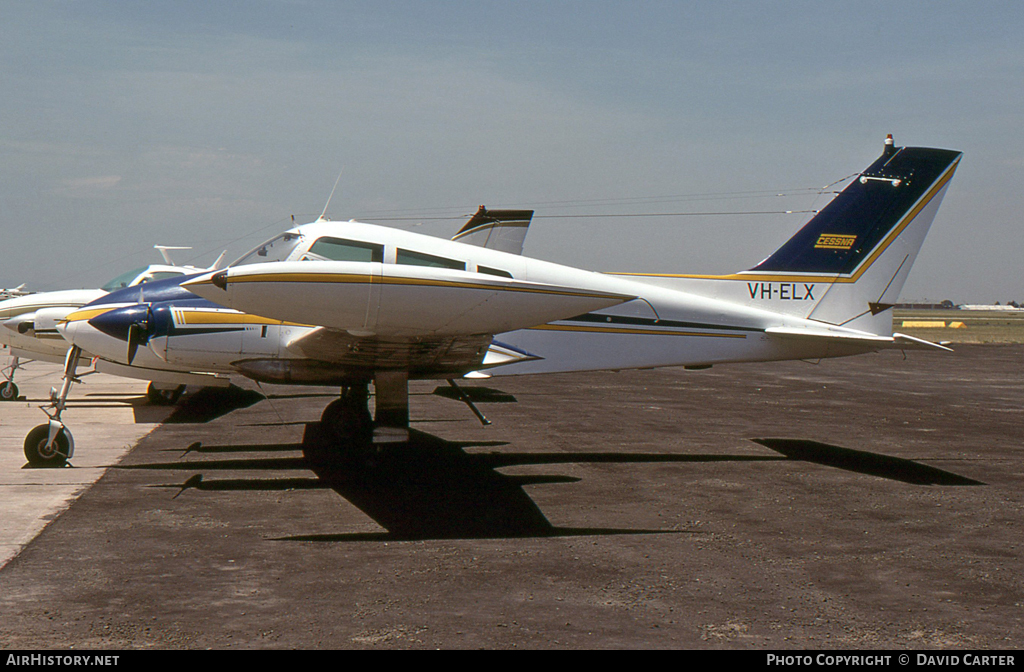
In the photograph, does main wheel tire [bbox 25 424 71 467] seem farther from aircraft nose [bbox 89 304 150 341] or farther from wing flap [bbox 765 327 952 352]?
wing flap [bbox 765 327 952 352]

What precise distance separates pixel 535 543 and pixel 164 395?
1083cm

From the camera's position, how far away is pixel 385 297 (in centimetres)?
620

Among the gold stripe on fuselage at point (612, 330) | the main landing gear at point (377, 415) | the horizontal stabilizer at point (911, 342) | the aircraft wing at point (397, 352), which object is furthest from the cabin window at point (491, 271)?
the horizontal stabilizer at point (911, 342)

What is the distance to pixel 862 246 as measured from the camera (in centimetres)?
1055

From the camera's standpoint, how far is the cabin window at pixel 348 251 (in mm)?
→ 8555

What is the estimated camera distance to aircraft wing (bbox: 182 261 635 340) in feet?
20.1

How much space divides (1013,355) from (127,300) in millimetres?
36762

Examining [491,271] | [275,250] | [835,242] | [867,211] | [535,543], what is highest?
[867,211]

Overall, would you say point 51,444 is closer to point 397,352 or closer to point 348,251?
point 348,251

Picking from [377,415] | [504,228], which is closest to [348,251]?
[377,415]

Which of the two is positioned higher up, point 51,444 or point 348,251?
point 348,251

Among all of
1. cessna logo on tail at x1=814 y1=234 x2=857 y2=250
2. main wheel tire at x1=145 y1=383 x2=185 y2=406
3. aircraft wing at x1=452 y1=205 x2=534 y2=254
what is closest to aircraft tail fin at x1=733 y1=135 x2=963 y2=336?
cessna logo on tail at x1=814 y1=234 x2=857 y2=250

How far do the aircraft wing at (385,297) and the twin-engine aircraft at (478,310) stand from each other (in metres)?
0.01

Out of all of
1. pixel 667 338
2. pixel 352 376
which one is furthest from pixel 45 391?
pixel 667 338
